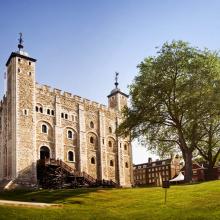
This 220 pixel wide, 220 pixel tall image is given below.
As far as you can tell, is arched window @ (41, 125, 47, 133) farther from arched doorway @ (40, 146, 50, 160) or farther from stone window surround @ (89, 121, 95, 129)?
stone window surround @ (89, 121, 95, 129)

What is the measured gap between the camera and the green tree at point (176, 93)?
117ft

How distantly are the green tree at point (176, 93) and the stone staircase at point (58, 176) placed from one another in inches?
324

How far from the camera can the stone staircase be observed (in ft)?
134

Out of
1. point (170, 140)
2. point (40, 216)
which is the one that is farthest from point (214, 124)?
point (40, 216)

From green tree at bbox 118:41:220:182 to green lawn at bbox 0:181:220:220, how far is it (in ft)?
36.1

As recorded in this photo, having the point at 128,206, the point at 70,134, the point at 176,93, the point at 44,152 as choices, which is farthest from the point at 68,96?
the point at 128,206

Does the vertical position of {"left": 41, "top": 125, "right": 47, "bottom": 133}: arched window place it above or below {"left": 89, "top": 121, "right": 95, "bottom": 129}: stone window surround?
below

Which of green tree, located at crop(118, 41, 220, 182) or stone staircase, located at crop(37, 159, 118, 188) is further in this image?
stone staircase, located at crop(37, 159, 118, 188)

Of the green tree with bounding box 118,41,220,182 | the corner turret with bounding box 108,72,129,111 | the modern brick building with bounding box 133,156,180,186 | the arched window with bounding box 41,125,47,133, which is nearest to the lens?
the green tree with bounding box 118,41,220,182

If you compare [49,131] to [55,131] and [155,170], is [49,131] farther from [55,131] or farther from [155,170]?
[155,170]

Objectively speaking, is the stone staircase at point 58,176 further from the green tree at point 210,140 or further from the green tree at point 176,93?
the green tree at point 210,140

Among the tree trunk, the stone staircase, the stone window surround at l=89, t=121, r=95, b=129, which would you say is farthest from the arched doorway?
the tree trunk

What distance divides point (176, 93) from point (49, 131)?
17.8m

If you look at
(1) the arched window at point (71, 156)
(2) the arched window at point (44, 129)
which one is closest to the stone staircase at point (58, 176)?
(2) the arched window at point (44, 129)
